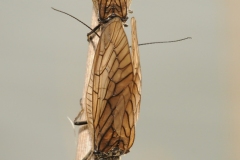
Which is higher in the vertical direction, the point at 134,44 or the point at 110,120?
the point at 134,44

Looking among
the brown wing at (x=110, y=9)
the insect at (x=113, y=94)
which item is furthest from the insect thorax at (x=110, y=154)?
the brown wing at (x=110, y=9)

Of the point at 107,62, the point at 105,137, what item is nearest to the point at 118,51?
the point at 107,62

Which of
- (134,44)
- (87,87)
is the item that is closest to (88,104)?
(87,87)

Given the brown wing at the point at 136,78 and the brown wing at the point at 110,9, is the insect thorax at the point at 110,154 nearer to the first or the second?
the brown wing at the point at 136,78

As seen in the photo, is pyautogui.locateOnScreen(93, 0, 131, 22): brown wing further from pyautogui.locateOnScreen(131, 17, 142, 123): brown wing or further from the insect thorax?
the insect thorax

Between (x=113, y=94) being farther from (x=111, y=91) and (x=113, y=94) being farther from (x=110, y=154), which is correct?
(x=110, y=154)

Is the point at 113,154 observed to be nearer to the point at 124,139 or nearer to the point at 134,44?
the point at 124,139

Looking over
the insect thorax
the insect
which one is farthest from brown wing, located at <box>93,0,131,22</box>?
the insect thorax

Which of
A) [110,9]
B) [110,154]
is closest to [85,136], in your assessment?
[110,154]
